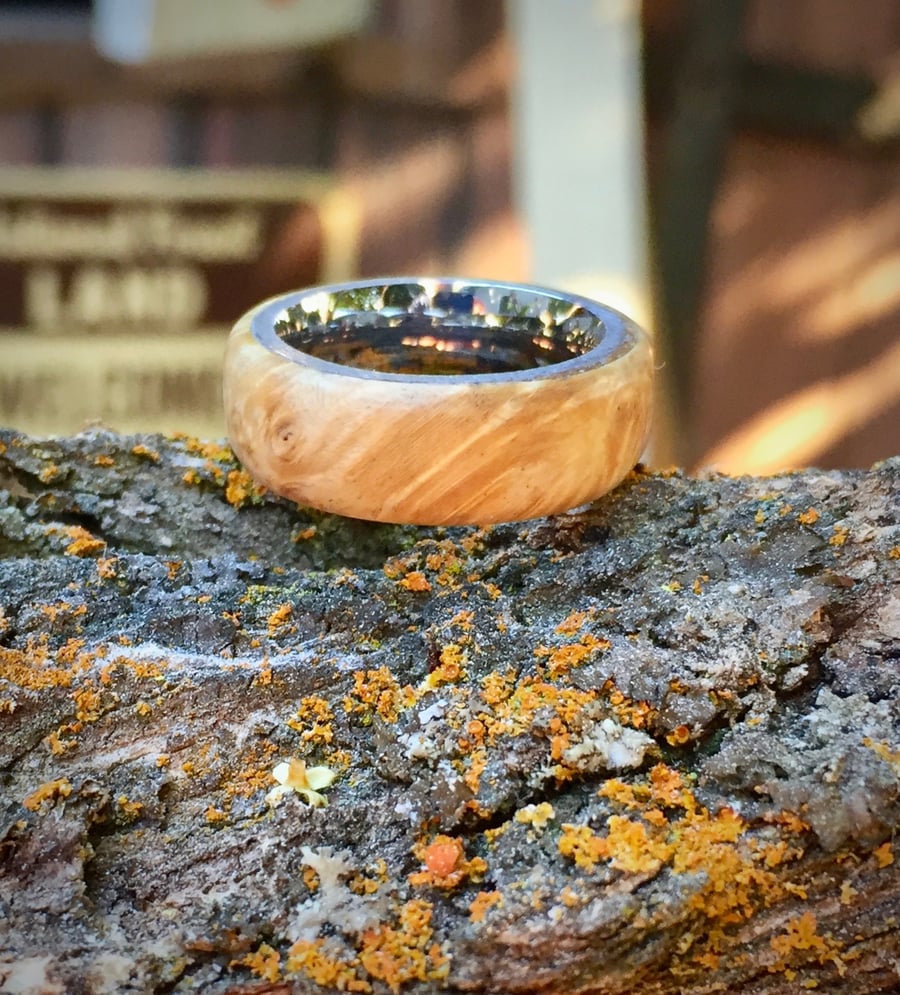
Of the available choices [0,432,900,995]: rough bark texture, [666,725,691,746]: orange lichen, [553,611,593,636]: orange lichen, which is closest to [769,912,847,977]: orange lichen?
[0,432,900,995]: rough bark texture

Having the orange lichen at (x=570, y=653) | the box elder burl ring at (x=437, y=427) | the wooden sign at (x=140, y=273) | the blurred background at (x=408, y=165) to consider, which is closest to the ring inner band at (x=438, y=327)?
the box elder burl ring at (x=437, y=427)

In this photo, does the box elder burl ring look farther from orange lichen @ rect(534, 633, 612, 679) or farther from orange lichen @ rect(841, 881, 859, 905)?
orange lichen @ rect(841, 881, 859, 905)

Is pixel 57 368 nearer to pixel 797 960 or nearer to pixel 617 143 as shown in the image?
pixel 617 143

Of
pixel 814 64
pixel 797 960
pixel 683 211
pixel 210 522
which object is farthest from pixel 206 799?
pixel 814 64

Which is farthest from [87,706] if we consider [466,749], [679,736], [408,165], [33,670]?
[408,165]

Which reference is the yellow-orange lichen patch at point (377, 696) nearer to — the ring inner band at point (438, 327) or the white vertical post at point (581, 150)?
the ring inner band at point (438, 327)

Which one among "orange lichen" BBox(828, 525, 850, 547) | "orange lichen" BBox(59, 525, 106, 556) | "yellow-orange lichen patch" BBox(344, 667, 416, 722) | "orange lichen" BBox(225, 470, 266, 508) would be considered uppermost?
"orange lichen" BBox(828, 525, 850, 547)

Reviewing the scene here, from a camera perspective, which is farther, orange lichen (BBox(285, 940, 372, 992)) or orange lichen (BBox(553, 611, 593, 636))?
orange lichen (BBox(553, 611, 593, 636))
